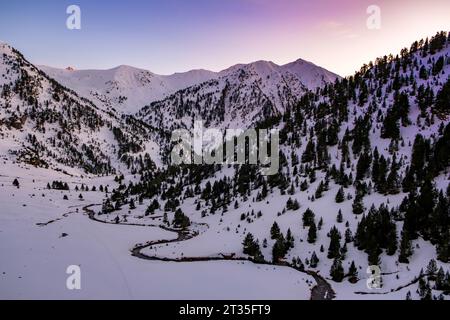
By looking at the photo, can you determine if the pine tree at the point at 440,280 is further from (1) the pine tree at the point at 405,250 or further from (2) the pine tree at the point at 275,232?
(2) the pine tree at the point at 275,232

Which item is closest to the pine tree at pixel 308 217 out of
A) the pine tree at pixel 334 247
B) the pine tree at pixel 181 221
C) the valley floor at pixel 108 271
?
the pine tree at pixel 334 247

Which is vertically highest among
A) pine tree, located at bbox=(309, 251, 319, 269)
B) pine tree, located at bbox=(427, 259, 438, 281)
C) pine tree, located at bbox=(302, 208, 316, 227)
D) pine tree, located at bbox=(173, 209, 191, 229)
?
pine tree, located at bbox=(302, 208, 316, 227)

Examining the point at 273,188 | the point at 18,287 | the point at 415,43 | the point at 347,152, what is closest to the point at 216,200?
the point at 273,188

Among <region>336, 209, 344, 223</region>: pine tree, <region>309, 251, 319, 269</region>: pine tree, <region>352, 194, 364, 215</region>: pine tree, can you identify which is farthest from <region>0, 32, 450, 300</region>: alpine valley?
<region>336, 209, 344, 223</region>: pine tree

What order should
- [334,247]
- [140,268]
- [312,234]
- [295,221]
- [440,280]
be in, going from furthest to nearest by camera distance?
[295,221] → [312,234] → [334,247] → [140,268] → [440,280]

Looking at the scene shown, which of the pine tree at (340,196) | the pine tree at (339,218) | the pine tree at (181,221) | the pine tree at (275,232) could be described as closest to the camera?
the pine tree at (339,218)

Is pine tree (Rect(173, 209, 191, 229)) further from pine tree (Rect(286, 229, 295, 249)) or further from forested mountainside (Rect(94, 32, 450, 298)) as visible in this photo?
pine tree (Rect(286, 229, 295, 249))

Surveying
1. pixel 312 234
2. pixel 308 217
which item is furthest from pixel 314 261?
pixel 308 217

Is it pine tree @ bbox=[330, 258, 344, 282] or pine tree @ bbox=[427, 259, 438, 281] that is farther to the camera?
pine tree @ bbox=[330, 258, 344, 282]

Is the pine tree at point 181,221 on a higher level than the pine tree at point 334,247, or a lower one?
lower

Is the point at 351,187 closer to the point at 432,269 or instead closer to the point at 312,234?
the point at 312,234

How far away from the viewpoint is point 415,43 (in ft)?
604
